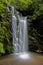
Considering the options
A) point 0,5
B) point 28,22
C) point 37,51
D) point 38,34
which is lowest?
point 37,51

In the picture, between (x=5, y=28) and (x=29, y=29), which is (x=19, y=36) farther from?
(x=5, y=28)

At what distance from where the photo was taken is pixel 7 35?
552 inches

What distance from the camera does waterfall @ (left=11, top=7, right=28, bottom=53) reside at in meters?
14.6

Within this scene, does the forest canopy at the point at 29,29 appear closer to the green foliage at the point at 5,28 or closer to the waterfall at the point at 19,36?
the green foliage at the point at 5,28

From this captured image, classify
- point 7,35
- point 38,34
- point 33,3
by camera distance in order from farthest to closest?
point 33,3 < point 38,34 < point 7,35

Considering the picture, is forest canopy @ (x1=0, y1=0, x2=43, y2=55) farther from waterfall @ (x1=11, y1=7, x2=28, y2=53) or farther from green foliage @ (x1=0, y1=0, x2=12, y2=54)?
waterfall @ (x1=11, y1=7, x2=28, y2=53)

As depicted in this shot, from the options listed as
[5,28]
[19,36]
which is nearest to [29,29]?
[19,36]

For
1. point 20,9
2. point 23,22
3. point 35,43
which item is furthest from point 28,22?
point 20,9

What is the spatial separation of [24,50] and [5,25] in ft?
7.98

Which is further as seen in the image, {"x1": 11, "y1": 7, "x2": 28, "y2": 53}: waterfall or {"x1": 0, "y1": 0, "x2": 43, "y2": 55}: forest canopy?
{"x1": 11, "y1": 7, "x2": 28, "y2": 53}: waterfall

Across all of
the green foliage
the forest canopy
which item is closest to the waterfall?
the forest canopy

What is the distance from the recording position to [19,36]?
15.0 m

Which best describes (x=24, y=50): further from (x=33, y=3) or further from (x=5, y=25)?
(x=33, y=3)

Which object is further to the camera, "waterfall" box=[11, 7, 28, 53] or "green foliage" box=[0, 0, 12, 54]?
"waterfall" box=[11, 7, 28, 53]
